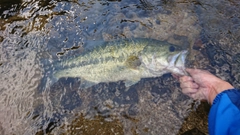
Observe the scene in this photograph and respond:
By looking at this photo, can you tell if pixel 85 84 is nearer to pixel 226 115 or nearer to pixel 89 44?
pixel 89 44

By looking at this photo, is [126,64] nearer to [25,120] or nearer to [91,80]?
[91,80]

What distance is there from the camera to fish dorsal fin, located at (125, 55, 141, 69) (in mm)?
3877

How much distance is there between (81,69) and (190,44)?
228cm

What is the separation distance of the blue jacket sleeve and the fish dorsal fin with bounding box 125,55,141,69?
61.9 inches

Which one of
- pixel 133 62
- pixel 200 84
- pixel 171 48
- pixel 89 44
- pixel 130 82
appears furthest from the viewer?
pixel 89 44

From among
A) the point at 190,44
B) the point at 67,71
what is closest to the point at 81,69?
the point at 67,71

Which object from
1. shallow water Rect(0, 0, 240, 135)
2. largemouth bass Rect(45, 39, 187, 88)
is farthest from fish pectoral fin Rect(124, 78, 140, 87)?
shallow water Rect(0, 0, 240, 135)

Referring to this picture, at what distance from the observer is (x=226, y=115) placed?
2324 mm

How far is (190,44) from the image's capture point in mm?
4562

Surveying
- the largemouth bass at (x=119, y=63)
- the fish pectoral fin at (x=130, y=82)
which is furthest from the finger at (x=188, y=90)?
the fish pectoral fin at (x=130, y=82)

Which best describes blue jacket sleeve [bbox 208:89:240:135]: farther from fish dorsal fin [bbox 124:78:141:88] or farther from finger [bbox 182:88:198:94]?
fish dorsal fin [bbox 124:78:141:88]

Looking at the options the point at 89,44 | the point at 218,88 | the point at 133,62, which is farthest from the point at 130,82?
the point at 218,88


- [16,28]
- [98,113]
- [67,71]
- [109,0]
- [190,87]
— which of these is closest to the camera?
[190,87]

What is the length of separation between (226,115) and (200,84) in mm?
1152
